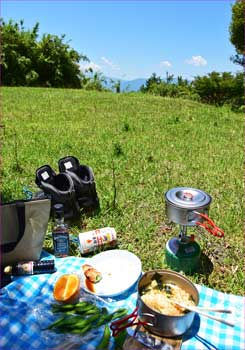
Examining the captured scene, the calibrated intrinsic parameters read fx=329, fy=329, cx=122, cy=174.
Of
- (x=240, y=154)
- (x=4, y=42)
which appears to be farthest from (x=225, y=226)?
(x=4, y=42)

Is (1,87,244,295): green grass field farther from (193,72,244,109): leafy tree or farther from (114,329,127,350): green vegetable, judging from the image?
(193,72,244,109): leafy tree

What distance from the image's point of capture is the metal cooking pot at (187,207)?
6.72ft

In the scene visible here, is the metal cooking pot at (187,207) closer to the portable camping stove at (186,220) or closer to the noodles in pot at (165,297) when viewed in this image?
the portable camping stove at (186,220)

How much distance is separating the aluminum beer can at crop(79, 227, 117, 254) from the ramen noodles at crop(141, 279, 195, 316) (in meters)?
0.75

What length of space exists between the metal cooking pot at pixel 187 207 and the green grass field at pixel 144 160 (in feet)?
1.70

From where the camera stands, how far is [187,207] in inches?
80.1

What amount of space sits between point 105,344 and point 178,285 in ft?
1.70

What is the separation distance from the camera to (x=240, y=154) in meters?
4.95

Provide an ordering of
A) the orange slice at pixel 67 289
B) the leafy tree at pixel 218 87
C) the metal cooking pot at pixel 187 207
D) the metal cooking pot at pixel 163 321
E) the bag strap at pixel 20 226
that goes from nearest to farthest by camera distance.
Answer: the metal cooking pot at pixel 163 321
the orange slice at pixel 67 289
the metal cooking pot at pixel 187 207
the bag strap at pixel 20 226
the leafy tree at pixel 218 87

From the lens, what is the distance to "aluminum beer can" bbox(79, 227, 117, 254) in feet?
8.18

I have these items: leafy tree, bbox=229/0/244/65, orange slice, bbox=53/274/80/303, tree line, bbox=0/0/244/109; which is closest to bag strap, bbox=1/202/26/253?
orange slice, bbox=53/274/80/303

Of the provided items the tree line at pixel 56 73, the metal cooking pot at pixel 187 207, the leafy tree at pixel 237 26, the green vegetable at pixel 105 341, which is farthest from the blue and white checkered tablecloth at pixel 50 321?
the tree line at pixel 56 73

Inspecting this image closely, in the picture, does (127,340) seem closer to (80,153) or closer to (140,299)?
(140,299)

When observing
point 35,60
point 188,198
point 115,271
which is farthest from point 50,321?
point 35,60
